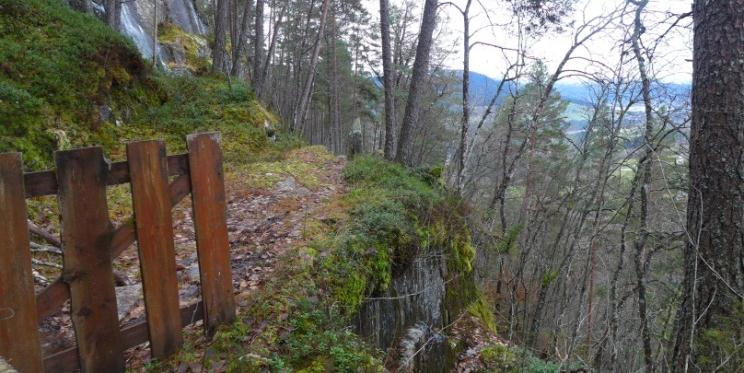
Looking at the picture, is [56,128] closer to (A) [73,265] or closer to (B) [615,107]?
(A) [73,265]

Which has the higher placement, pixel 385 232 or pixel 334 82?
pixel 334 82

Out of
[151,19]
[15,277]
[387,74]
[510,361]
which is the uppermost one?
[151,19]

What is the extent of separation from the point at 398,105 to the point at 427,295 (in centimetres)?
1539

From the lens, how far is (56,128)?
22.2 ft

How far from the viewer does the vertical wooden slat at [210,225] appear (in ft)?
9.82

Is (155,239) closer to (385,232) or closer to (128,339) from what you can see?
(128,339)

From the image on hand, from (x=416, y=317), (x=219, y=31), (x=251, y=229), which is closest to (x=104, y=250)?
(x=251, y=229)

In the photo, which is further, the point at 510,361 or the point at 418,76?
the point at 418,76

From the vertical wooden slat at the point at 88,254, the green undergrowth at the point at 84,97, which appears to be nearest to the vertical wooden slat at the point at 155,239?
the vertical wooden slat at the point at 88,254

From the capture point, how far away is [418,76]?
929 cm

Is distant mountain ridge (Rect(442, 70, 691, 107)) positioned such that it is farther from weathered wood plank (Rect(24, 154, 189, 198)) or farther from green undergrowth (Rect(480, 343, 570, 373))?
weathered wood plank (Rect(24, 154, 189, 198))

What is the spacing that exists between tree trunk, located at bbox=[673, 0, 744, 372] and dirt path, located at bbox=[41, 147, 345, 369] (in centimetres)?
370

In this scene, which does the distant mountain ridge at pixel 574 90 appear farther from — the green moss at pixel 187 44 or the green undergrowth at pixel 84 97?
the green moss at pixel 187 44

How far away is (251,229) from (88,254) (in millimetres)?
3146
